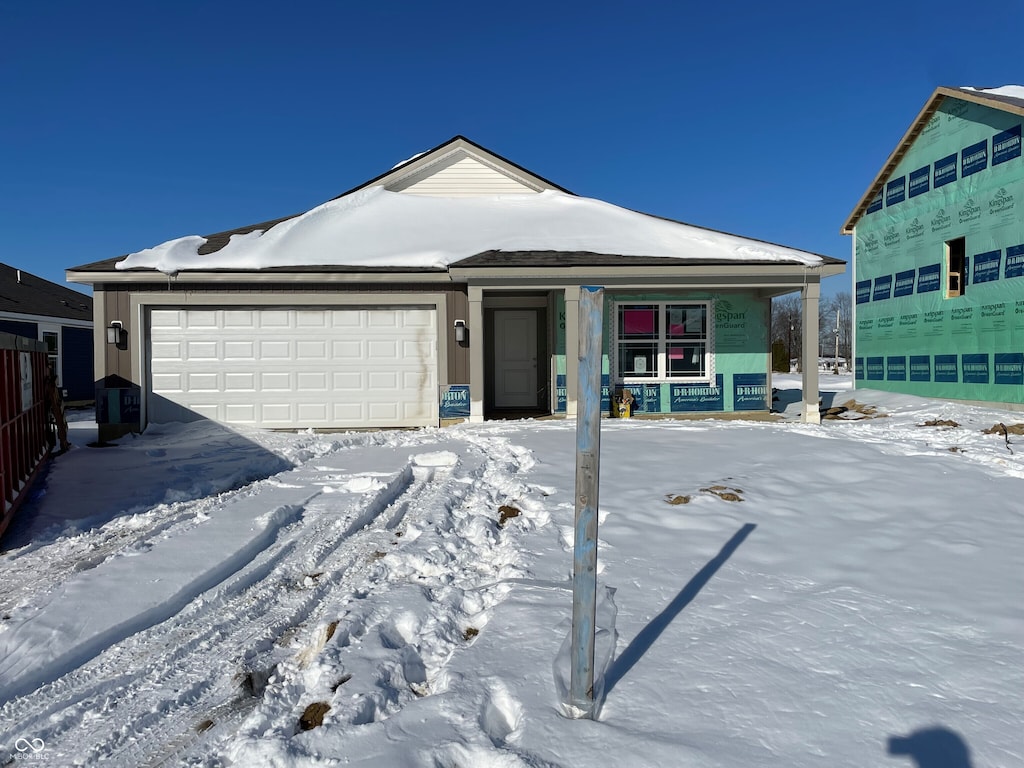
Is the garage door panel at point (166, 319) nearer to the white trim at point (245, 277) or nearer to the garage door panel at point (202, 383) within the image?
the white trim at point (245, 277)

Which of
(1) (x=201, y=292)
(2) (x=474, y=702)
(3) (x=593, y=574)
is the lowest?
(2) (x=474, y=702)

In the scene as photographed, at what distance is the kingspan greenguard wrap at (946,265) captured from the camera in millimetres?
12406

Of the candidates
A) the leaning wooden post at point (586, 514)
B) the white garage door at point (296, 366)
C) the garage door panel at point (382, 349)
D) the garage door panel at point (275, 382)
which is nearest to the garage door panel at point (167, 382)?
the white garage door at point (296, 366)

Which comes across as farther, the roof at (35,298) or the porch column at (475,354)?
the roof at (35,298)

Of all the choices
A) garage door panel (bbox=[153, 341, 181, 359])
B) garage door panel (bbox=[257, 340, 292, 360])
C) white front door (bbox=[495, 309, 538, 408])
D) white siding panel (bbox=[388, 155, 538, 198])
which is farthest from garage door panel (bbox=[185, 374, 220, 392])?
white siding panel (bbox=[388, 155, 538, 198])

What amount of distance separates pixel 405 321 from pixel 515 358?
119 inches

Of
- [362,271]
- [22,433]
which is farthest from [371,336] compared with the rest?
[22,433]

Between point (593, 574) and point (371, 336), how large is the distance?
30.0 ft

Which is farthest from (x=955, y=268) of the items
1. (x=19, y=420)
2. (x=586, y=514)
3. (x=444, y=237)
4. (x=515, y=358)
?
(x=19, y=420)

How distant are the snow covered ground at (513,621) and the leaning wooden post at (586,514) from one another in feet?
0.50

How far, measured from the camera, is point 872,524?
4500 mm

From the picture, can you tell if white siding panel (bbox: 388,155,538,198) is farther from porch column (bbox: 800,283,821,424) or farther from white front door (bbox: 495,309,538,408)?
porch column (bbox: 800,283,821,424)

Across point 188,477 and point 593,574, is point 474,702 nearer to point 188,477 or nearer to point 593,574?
point 593,574

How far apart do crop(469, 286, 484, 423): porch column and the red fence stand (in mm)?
6207
